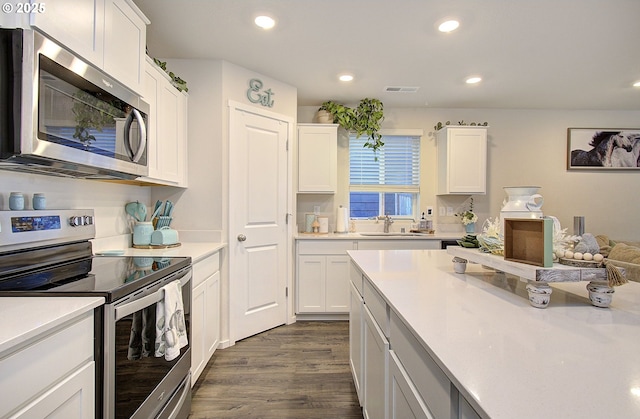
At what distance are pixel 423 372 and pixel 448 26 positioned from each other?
2.30 meters

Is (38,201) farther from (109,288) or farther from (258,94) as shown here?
(258,94)

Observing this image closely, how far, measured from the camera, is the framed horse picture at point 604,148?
4.05 metres

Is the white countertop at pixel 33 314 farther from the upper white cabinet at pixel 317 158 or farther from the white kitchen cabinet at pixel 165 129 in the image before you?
the upper white cabinet at pixel 317 158

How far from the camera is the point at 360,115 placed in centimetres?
370

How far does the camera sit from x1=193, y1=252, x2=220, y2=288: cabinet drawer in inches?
79.1

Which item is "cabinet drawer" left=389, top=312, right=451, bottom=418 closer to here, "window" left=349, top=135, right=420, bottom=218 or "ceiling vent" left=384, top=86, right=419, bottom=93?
"ceiling vent" left=384, top=86, right=419, bottom=93

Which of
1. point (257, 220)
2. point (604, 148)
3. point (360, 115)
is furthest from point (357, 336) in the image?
point (604, 148)

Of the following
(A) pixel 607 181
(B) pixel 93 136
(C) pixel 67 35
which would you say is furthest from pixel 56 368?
(A) pixel 607 181

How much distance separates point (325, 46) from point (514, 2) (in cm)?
130

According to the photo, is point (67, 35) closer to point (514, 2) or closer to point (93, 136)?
point (93, 136)

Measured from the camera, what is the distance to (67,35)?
4.00 ft

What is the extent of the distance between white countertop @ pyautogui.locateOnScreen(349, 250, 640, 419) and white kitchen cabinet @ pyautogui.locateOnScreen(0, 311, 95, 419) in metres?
0.97

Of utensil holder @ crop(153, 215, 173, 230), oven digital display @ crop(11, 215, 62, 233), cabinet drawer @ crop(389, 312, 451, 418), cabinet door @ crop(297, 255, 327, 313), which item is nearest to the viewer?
cabinet drawer @ crop(389, 312, 451, 418)

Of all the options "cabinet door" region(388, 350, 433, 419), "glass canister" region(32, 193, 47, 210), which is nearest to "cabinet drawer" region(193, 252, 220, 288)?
"glass canister" region(32, 193, 47, 210)
